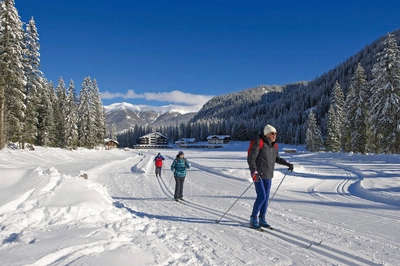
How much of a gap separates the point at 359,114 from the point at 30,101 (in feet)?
136

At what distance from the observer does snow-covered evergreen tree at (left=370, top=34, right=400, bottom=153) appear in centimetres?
2902

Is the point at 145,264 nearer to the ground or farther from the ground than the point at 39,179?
nearer to the ground

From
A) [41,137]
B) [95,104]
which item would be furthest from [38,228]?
[95,104]

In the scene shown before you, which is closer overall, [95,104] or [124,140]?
[95,104]

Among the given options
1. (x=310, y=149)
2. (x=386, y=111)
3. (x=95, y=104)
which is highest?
(x=95, y=104)

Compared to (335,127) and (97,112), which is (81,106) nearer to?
(97,112)

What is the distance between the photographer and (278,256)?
13.8ft

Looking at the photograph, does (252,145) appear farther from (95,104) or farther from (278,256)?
(95,104)

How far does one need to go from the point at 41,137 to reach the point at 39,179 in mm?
38046

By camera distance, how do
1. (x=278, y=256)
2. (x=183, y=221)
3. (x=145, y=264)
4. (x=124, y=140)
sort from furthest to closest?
(x=124, y=140) < (x=183, y=221) < (x=278, y=256) < (x=145, y=264)

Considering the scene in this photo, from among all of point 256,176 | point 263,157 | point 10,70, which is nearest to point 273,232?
point 256,176

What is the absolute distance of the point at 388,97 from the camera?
2930 centimetres

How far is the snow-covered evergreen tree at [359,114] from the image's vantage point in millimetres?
36188

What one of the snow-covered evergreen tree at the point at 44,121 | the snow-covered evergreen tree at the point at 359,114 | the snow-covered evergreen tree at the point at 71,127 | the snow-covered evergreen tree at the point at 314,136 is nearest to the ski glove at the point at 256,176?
the snow-covered evergreen tree at the point at 359,114
